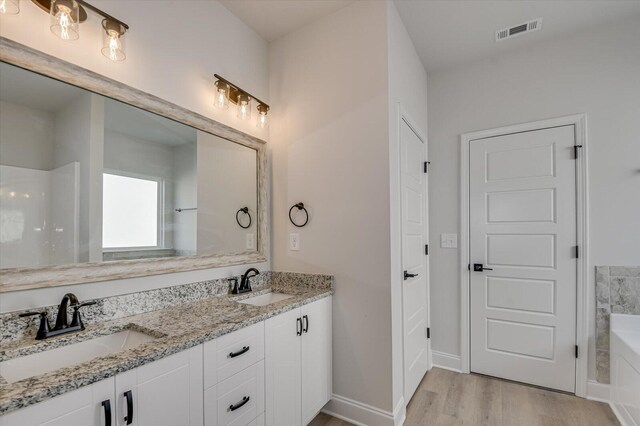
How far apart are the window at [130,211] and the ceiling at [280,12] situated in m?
1.41

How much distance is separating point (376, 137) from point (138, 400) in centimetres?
183

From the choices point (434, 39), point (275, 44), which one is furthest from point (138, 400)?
point (434, 39)

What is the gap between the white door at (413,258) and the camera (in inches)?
88.2

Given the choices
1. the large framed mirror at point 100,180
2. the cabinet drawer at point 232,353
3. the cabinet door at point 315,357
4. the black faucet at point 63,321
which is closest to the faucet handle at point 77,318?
the black faucet at point 63,321

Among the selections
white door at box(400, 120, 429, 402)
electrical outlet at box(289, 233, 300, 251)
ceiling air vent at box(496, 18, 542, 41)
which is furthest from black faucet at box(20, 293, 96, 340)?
ceiling air vent at box(496, 18, 542, 41)

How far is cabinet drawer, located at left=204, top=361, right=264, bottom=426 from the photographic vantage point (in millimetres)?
1311

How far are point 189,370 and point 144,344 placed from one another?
0.69 ft

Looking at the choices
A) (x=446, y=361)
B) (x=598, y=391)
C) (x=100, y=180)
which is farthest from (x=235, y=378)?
(x=598, y=391)

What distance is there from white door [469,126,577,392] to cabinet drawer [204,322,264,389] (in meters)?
2.13

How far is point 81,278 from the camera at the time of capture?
1.35 m

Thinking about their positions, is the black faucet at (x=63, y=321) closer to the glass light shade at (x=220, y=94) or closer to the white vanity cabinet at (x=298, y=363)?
the white vanity cabinet at (x=298, y=363)

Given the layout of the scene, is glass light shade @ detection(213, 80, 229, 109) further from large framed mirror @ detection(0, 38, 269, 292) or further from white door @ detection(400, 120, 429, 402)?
white door @ detection(400, 120, 429, 402)

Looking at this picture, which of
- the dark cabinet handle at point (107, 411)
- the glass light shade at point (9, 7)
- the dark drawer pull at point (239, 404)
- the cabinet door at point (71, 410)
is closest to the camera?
the cabinet door at point (71, 410)

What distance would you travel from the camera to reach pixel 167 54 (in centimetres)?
175
